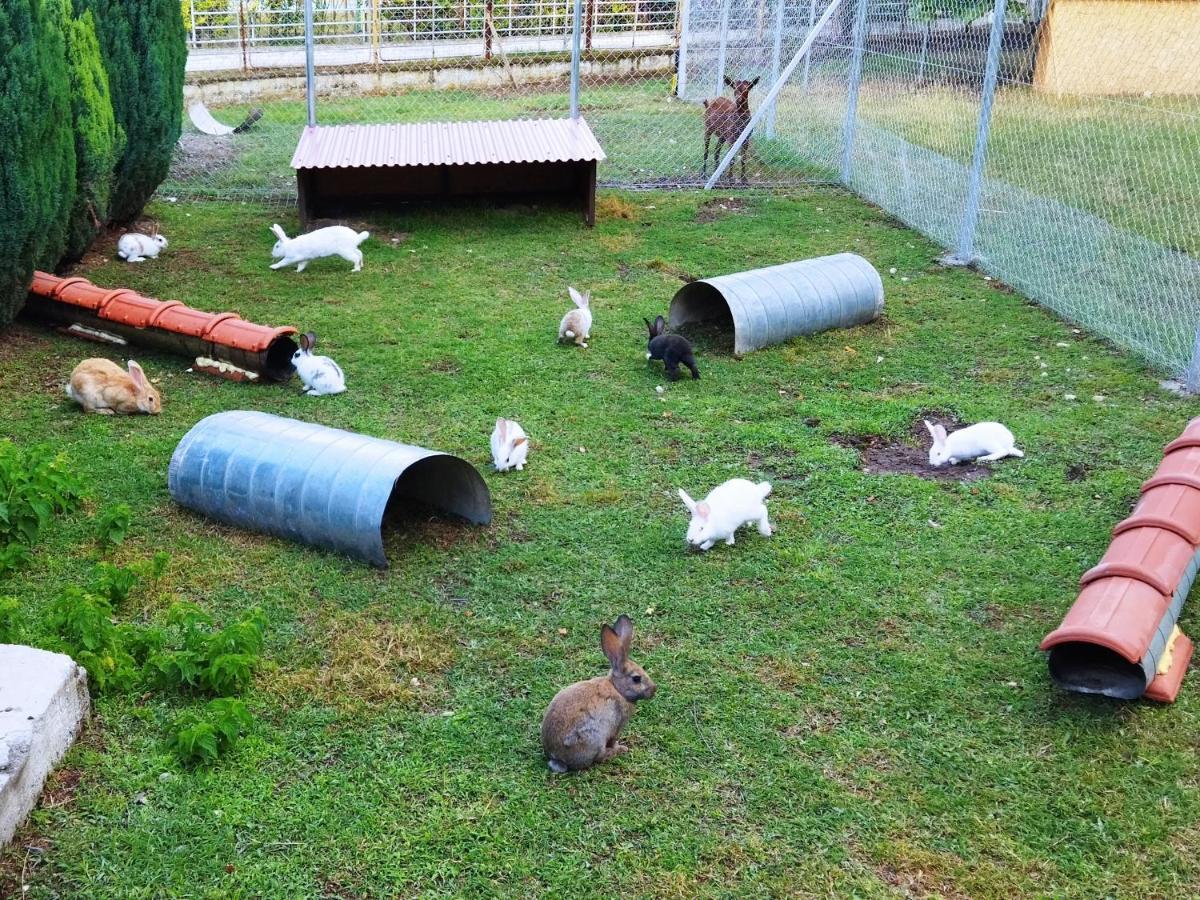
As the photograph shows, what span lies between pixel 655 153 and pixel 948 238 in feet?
13.8

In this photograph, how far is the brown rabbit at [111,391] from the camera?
5.87 metres

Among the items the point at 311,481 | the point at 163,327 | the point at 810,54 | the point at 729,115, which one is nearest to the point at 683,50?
the point at 810,54

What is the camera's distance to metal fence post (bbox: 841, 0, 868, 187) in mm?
10742

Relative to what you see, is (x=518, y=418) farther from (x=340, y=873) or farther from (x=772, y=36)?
(x=772, y=36)

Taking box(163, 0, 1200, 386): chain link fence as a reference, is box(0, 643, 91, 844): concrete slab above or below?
below

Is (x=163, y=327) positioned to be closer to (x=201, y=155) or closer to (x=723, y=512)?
(x=723, y=512)

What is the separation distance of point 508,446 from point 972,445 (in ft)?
7.52

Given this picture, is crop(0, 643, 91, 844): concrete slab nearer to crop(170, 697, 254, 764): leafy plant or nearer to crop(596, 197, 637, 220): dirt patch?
crop(170, 697, 254, 764): leafy plant

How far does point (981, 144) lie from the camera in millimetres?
8453

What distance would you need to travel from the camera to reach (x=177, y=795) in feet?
10.8

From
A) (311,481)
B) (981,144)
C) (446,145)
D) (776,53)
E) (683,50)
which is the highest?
(776,53)

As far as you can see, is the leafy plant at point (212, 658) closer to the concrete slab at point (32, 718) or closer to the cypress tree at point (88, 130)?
the concrete slab at point (32, 718)

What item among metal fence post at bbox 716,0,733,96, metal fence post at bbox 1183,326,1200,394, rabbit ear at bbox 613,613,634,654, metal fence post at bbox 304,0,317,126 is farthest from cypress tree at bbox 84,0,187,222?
→ metal fence post at bbox 1183,326,1200,394

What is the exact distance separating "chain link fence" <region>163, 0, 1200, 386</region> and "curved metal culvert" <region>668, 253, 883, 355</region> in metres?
1.51
